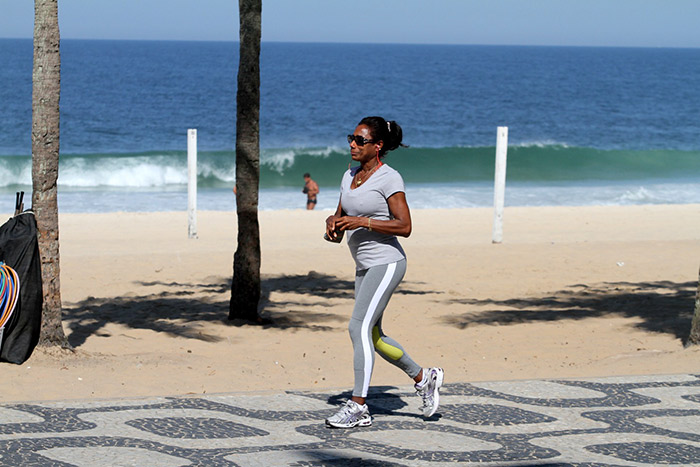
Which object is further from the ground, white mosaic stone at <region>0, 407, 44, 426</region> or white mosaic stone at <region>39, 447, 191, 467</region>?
white mosaic stone at <region>39, 447, 191, 467</region>

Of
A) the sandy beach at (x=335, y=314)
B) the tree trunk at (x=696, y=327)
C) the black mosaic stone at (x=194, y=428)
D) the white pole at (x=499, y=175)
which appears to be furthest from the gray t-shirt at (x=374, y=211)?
the white pole at (x=499, y=175)

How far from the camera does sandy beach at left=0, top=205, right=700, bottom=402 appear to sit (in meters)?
6.56

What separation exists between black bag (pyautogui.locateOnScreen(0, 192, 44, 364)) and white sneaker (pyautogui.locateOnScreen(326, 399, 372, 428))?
2.64m

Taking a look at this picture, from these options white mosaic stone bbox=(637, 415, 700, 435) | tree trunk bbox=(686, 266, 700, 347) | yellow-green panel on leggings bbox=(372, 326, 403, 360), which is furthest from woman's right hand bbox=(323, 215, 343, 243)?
tree trunk bbox=(686, 266, 700, 347)

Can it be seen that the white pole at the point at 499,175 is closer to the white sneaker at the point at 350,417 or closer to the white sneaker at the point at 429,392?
the white sneaker at the point at 429,392

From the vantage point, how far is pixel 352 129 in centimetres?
4797

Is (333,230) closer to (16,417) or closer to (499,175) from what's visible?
(16,417)

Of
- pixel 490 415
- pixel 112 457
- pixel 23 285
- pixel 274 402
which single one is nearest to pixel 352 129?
pixel 23 285

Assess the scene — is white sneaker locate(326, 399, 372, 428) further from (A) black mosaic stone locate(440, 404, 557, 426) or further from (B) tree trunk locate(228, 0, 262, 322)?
(B) tree trunk locate(228, 0, 262, 322)

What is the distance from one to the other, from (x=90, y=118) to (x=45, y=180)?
4401 centimetres

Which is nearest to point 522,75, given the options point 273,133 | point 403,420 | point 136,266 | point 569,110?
point 569,110

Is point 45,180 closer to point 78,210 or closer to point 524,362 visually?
point 524,362

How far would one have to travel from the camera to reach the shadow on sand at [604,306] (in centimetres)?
879

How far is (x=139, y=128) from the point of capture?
46000 millimetres
